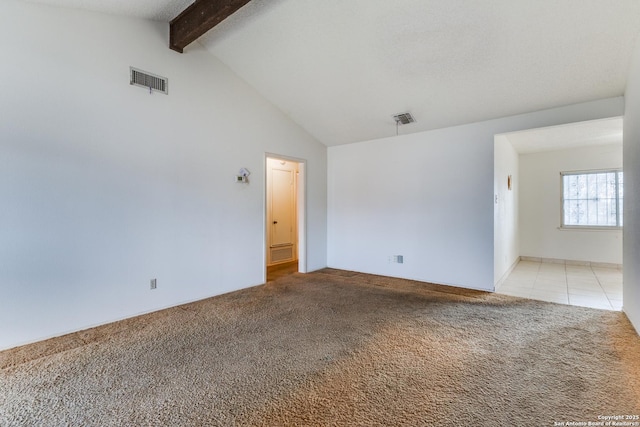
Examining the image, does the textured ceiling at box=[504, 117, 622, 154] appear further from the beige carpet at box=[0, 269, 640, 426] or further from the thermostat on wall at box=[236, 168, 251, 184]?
the thermostat on wall at box=[236, 168, 251, 184]

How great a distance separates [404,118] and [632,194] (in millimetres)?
2729

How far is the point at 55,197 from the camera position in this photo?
271cm

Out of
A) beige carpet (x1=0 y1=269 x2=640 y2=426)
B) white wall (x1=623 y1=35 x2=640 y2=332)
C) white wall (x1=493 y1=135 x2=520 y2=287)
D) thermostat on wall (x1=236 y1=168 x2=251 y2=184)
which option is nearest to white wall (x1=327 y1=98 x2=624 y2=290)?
white wall (x1=493 y1=135 x2=520 y2=287)

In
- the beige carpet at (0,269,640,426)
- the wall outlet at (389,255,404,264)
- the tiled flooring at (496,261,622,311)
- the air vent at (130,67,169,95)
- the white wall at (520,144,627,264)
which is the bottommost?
the beige carpet at (0,269,640,426)

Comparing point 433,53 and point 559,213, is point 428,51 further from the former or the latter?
point 559,213

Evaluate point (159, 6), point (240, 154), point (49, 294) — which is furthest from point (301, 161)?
point (49, 294)

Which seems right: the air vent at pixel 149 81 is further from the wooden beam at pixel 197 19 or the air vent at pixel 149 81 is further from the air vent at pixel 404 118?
the air vent at pixel 404 118

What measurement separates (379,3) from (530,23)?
1381mm

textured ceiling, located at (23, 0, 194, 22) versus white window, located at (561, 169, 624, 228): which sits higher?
textured ceiling, located at (23, 0, 194, 22)

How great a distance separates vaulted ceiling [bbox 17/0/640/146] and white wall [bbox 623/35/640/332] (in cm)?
29

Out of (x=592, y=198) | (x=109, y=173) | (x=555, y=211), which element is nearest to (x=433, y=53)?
(x=109, y=173)

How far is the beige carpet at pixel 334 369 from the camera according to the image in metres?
1.71

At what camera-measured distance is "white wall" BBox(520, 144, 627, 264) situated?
5738 mm

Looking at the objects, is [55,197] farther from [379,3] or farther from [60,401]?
[379,3]
